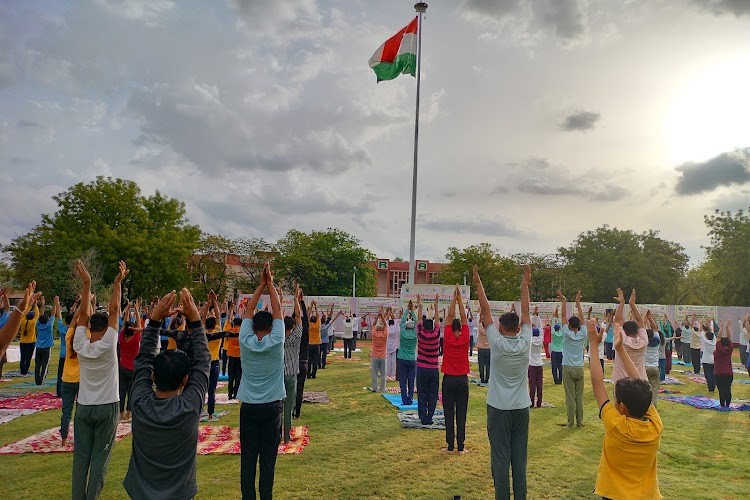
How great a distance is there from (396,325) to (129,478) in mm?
11309

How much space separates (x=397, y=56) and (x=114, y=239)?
28871 millimetres

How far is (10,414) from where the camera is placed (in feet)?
33.2

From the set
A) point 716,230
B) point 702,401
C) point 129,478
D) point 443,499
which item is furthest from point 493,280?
point 129,478

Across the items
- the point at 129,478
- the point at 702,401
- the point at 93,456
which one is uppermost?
the point at 129,478

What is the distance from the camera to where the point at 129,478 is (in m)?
3.59

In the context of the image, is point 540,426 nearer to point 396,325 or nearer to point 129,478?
point 396,325

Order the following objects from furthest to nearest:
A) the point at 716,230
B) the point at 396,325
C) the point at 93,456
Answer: the point at 716,230 → the point at 396,325 → the point at 93,456

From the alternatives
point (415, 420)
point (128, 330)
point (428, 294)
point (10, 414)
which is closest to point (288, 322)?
point (128, 330)

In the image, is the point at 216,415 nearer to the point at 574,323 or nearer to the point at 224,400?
the point at 224,400

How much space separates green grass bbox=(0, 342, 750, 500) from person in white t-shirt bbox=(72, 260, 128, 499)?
1187 millimetres

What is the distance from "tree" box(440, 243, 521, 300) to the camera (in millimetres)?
52438

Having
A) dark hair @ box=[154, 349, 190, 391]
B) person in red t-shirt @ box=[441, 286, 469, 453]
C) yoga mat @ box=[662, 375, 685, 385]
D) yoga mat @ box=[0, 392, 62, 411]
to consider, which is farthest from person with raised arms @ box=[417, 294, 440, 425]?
yoga mat @ box=[662, 375, 685, 385]

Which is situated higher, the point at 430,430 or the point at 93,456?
the point at 93,456

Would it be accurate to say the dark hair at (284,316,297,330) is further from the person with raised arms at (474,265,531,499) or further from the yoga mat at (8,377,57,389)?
the yoga mat at (8,377,57,389)
